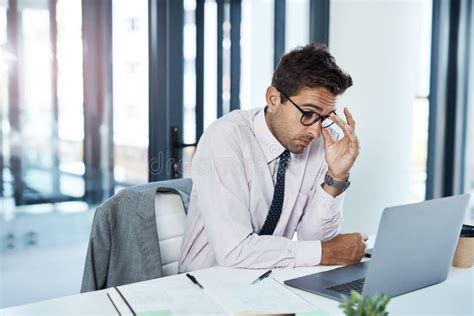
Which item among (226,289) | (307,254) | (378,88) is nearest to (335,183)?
(307,254)

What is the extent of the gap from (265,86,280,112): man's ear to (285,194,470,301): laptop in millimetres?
604

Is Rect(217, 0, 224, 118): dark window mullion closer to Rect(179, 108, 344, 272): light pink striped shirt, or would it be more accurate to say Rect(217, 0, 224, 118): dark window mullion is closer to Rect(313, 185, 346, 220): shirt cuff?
Rect(179, 108, 344, 272): light pink striped shirt

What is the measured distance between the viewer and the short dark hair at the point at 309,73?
67.4 inches

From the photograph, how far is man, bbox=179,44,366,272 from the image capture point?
1.65 meters

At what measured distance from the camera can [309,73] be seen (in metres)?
1.71

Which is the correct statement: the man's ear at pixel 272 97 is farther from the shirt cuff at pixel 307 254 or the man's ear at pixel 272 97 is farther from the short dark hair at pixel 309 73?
the shirt cuff at pixel 307 254

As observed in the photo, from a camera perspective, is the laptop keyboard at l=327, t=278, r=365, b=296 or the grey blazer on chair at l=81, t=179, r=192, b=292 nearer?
the laptop keyboard at l=327, t=278, r=365, b=296

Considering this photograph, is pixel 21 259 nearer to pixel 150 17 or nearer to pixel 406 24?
pixel 150 17

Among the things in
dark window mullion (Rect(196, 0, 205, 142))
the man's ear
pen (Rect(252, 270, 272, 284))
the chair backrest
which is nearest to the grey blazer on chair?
the chair backrest

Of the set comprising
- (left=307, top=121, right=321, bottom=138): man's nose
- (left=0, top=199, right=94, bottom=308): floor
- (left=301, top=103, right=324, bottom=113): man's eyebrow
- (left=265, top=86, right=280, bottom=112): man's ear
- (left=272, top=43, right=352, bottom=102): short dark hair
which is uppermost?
(left=272, top=43, right=352, bottom=102): short dark hair

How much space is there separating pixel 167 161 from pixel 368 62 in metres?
1.42

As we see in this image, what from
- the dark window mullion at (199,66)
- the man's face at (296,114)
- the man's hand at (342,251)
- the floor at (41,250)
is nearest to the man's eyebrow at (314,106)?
the man's face at (296,114)

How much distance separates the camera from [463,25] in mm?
3352

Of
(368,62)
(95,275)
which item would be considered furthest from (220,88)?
(95,275)
